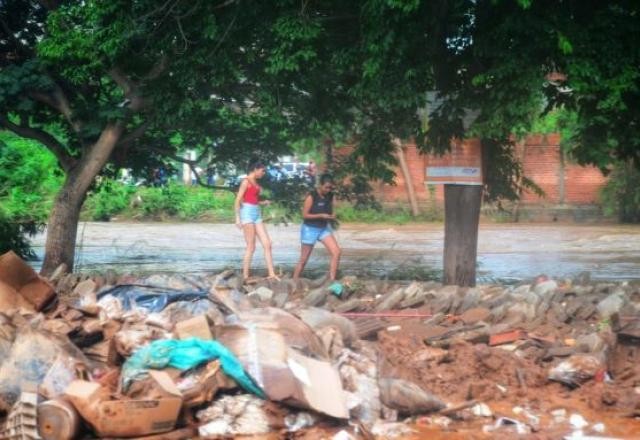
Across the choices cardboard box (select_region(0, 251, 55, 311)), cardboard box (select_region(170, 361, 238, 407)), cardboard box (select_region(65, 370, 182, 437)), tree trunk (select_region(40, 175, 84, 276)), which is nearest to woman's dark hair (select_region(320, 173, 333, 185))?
tree trunk (select_region(40, 175, 84, 276))

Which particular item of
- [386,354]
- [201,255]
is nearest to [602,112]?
[386,354]

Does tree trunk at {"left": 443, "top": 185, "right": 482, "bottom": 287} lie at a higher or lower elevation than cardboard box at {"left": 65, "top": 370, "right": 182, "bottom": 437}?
higher

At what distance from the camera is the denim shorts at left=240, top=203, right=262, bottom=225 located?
12180mm

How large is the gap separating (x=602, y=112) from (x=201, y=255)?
10.8 m

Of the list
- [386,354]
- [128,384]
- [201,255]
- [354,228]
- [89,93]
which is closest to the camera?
[128,384]

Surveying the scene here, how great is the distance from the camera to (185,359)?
6551 millimetres

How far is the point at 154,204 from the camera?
2888 cm

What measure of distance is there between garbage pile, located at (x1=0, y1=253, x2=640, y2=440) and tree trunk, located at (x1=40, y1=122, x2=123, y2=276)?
3823 millimetres

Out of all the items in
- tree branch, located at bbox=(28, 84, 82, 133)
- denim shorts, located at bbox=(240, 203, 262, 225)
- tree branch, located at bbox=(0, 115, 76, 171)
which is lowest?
denim shorts, located at bbox=(240, 203, 262, 225)

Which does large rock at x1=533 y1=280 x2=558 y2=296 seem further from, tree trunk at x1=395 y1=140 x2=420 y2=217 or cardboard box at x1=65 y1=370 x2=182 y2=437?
tree trunk at x1=395 y1=140 x2=420 y2=217

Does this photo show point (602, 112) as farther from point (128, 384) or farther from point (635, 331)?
point (128, 384)

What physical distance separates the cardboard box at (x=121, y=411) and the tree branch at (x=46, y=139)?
7913mm

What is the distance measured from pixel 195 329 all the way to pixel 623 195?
20870mm

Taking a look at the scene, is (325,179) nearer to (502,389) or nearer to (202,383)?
(502,389)
